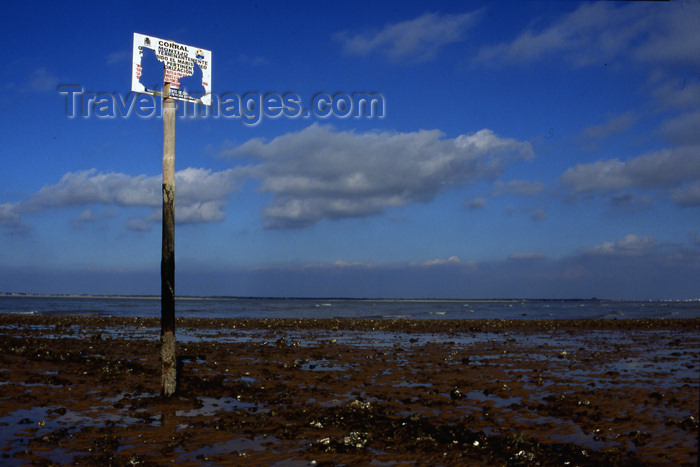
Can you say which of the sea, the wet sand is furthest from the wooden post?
the sea

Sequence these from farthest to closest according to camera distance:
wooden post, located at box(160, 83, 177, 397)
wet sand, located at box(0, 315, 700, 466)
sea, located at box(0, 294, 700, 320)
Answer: sea, located at box(0, 294, 700, 320), wooden post, located at box(160, 83, 177, 397), wet sand, located at box(0, 315, 700, 466)

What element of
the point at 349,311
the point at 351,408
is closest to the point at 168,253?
the point at 351,408

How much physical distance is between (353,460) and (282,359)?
1335 cm

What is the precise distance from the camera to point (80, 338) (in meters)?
29.9

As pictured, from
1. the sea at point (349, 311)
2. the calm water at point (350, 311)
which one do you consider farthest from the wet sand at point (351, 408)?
the calm water at point (350, 311)

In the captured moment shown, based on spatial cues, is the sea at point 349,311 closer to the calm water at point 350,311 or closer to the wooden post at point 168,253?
the calm water at point 350,311

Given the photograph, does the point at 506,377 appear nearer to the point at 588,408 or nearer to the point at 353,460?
the point at 588,408

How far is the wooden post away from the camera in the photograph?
43.4 feet

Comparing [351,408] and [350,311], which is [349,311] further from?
[351,408]

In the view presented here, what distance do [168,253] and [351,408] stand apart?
6.13 metres

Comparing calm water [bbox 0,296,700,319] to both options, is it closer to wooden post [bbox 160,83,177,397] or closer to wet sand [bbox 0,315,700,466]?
wet sand [bbox 0,315,700,466]

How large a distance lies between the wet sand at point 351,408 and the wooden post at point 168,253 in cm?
72

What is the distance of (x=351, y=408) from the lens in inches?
481

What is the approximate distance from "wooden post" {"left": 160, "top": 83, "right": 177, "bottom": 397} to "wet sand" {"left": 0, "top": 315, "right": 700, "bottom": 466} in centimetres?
72
